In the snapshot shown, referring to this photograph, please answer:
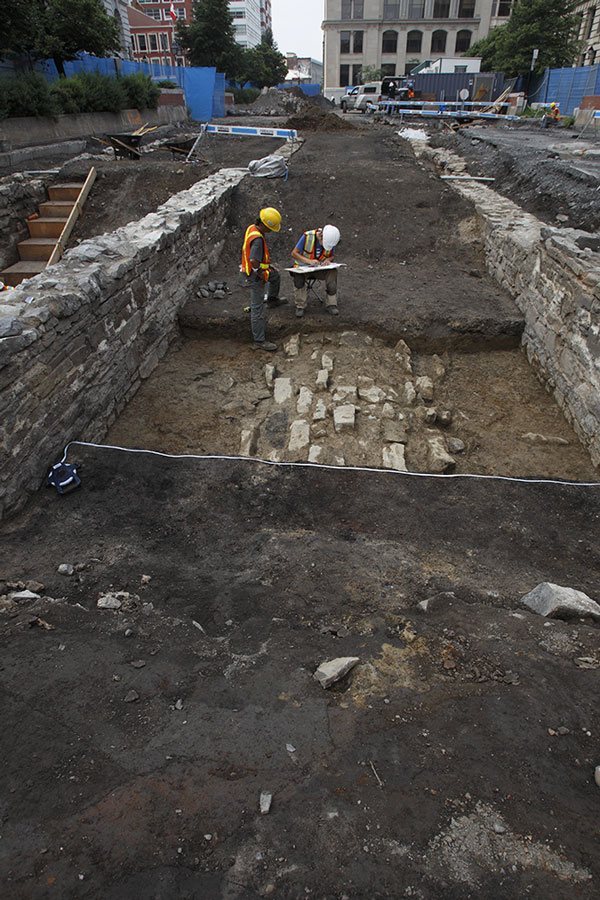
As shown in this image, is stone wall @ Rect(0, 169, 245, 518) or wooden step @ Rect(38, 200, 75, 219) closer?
stone wall @ Rect(0, 169, 245, 518)

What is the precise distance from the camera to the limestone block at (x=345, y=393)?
5.99 meters

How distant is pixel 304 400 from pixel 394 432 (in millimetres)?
1221

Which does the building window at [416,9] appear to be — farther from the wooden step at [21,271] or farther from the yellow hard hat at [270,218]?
the yellow hard hat at [270,218]

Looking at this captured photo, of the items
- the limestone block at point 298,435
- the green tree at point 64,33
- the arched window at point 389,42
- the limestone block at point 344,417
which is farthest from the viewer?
the arched window at point 389,42

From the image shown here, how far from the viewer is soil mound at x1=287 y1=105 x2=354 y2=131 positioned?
18.6m

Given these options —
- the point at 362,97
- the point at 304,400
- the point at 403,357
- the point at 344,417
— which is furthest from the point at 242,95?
the point at 344,417

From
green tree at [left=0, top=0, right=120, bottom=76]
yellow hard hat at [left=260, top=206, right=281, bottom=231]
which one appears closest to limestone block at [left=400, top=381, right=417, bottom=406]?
yellow hard hat at [left=260, top=206, right=281, bottom=231]

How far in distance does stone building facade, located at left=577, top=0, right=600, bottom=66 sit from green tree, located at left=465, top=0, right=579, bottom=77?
387 cm

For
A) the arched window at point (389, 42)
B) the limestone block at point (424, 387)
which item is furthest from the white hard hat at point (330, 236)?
the arched window at point (389, 42)

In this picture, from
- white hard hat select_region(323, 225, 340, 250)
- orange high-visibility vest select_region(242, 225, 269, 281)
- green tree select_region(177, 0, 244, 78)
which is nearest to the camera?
orange high-visibility vest select_region(242, 225, 269, 281)

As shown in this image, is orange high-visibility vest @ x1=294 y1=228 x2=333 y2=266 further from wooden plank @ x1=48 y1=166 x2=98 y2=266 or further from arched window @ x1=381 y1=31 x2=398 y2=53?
arched window @ x1=381 y1=31 x2=398 y2=53

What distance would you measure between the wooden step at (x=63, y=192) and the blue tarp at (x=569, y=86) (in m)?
25.3

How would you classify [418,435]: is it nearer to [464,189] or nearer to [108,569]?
[108,569]

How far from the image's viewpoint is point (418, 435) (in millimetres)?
5586
